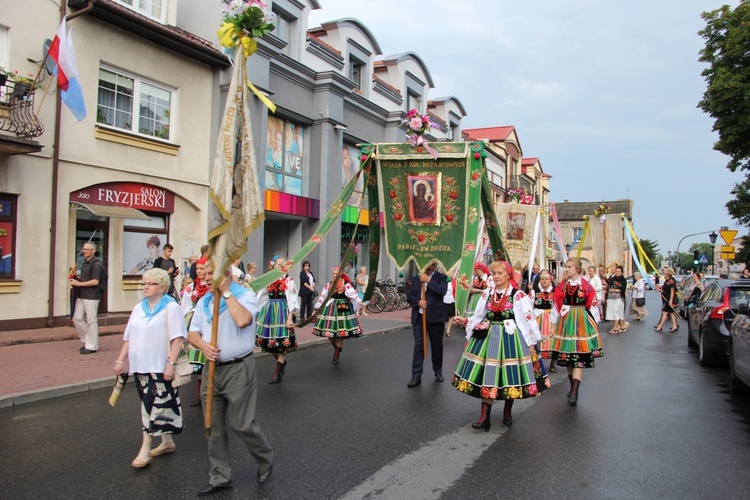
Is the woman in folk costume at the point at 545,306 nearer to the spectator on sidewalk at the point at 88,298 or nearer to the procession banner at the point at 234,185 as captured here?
the procession banner at the point at 234,185

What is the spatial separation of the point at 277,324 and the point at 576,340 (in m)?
4.17

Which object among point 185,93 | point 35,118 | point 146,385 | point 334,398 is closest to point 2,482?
point 146,385

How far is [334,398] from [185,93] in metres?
11.2

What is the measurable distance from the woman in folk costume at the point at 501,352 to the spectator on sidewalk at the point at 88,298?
22.0 ft

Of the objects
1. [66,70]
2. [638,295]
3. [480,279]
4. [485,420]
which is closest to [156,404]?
[485,420]

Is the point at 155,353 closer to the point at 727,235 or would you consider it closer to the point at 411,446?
the point at 411,446

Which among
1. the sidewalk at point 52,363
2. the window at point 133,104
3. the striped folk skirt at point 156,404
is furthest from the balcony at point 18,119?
the striped folk skirt at point 156,404

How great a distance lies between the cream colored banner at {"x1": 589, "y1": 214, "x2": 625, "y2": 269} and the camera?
20422mm

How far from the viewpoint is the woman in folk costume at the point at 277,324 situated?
27.9 feet

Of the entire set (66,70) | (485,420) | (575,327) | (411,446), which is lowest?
(411,446)

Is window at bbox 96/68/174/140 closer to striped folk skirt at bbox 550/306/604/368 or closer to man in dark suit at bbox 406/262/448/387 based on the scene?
man in dark suit at bbox 406/262/448/387

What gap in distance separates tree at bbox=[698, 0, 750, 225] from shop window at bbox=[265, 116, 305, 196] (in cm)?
1374

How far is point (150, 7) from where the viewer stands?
595 inches

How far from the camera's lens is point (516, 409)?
708cm
